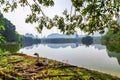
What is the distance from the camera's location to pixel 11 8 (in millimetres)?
15352

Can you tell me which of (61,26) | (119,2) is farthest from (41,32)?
(119,2)

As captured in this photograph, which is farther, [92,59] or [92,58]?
[92,58]

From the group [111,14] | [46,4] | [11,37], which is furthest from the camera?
[11,37]

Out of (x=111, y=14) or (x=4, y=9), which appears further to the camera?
(x=4, y=9)

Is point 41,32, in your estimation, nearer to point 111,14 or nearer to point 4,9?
point 4,9

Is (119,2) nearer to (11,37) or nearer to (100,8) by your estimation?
(100,8)

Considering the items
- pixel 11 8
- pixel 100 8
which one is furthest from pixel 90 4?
pixel 11 8

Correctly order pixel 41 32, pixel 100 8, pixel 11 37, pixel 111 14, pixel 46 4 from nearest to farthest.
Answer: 1. pixel 100 8
2. pixel 111 14
3. pixel 46 4
4. pixel 41 32
5. pixel 11 37

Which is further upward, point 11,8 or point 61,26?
point 11,8

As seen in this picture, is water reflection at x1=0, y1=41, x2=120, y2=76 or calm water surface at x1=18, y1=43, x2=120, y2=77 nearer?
calm water surface at x1=18, y1=43, x2=120, y2=77

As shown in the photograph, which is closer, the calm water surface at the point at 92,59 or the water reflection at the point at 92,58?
the calm water surface at the point at 92,59

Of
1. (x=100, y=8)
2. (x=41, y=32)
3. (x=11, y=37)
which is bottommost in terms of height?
(x=11, y=37)

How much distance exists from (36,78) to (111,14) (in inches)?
233

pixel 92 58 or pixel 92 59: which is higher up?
pixel 92 59
